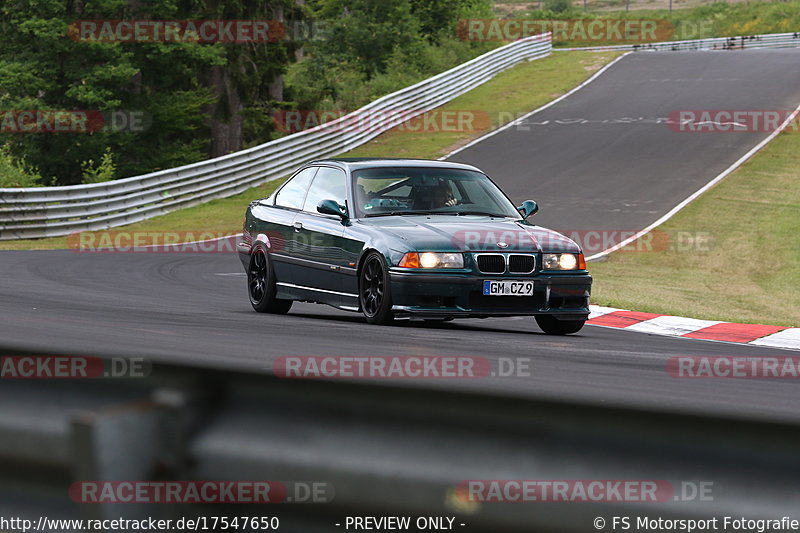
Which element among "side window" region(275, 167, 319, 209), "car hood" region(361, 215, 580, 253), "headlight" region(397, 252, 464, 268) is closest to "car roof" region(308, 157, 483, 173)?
"side window" region(275, 167, 319, 209)

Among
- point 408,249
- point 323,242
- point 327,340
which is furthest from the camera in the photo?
point 323,242

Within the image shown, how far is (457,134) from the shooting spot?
35344 mm

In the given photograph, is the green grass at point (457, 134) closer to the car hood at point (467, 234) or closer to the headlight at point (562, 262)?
the car hood at point (467, 234)

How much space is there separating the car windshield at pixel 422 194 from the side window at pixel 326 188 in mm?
157

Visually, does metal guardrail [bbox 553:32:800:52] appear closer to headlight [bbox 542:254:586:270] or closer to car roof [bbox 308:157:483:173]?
car roof [bbox 308:157:483:173]

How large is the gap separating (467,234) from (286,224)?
227 cm

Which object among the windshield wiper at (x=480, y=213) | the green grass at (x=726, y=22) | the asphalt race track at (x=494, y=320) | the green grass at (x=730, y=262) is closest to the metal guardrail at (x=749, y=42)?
the green grass at (x=726, y=22)

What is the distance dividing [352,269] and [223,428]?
24.2ft

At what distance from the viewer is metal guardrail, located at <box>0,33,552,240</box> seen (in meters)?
22.7

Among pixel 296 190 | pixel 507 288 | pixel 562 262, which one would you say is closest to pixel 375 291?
pixel 507 288

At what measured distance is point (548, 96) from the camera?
131 feet

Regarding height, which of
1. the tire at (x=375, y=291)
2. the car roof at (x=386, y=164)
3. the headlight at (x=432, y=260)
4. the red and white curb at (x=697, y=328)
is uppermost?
the car roof at (x=386, y=164)

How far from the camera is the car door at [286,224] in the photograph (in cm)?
1110

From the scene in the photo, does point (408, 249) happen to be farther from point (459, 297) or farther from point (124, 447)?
point (124, 447)
